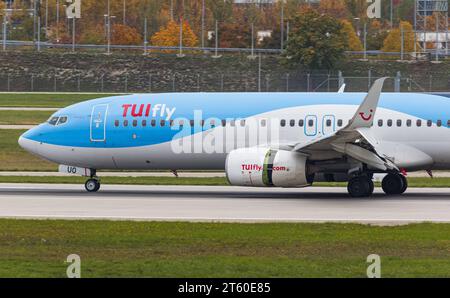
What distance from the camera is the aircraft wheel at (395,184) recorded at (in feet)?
108

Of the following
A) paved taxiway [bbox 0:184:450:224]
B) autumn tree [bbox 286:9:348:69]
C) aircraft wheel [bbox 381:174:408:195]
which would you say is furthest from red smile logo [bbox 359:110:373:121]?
autumn tree [bbox 286:9:348:69]

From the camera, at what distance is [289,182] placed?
30.9m

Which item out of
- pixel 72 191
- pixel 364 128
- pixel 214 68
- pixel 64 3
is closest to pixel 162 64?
pixel 214 68

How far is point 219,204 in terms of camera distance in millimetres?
30094

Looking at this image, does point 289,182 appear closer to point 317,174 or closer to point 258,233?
point 317,174

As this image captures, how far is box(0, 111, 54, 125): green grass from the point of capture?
58094 millimetres

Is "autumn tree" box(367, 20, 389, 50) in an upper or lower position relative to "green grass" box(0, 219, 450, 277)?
upper

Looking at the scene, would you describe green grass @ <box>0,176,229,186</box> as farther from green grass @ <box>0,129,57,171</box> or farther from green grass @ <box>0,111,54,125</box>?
green grass @ <box>0,111,54,125</box>

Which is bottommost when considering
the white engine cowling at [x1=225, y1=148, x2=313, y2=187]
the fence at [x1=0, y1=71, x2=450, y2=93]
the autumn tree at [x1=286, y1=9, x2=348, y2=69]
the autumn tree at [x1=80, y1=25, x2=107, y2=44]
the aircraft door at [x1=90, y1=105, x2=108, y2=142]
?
Answer: the white engine cowling at [x1=225, y1=148, x2=313, y2=187]

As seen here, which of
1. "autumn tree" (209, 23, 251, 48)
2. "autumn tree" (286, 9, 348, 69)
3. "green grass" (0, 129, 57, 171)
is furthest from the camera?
"autumn tree" (209, 23, 251, 48)

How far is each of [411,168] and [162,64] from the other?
164 feet

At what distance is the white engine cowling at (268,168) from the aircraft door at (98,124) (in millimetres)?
5003

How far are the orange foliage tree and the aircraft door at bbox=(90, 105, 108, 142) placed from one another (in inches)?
2649

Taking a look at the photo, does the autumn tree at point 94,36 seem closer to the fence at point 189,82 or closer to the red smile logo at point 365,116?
the fence at point 189,82
